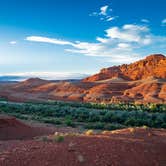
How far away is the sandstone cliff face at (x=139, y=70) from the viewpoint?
112 m

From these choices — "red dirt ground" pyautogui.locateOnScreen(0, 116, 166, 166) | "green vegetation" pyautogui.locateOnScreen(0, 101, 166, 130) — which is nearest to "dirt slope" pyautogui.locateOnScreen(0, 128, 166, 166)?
"red dirt ground" pyautogui.locateOnScreen(0, 116, 166, 166)

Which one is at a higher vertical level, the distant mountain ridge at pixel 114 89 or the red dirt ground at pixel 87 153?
the distant mountain ridge at pixel 114 89

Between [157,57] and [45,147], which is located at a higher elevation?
[157,57]

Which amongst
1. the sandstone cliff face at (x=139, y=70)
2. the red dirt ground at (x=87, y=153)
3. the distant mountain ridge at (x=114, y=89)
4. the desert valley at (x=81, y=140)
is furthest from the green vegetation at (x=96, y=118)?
the sandstone cliff face at (x=139, y=70)

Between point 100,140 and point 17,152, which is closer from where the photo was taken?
point 17,152

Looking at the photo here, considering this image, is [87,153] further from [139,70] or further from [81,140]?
[139,70]

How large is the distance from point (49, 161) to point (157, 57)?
129482 mm

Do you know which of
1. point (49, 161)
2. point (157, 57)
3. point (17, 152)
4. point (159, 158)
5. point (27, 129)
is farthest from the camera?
point (157, 57)

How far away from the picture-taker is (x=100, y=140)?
498 inches

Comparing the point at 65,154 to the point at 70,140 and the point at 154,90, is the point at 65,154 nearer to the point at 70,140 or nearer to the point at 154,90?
the point at 70,140

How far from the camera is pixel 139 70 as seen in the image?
119 metres

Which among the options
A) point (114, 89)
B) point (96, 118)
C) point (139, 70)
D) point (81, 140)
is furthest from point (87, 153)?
point (139, 70)

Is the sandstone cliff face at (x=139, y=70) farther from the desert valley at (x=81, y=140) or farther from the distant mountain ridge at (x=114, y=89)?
the desert valley at (x=81, y=140)

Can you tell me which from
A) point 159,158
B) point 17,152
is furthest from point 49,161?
point 159,158
